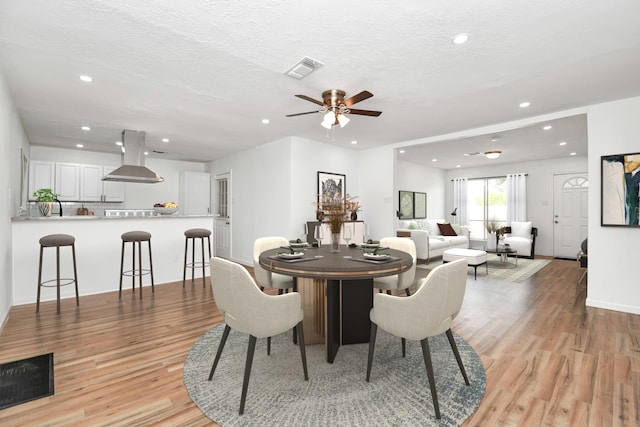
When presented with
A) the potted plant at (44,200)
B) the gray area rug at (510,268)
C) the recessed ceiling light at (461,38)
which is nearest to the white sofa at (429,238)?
the gray area rug at (510,268)

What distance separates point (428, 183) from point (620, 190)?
557cm

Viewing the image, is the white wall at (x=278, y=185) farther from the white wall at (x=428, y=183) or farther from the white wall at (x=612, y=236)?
the white wall at (x=612, y=236)

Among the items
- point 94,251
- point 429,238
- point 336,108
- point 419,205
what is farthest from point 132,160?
point 419,205

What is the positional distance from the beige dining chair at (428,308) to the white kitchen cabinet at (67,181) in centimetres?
686

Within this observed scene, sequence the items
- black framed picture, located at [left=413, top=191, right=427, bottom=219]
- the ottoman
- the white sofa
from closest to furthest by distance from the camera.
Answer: the ottoman → the white sofa → black framed picture, located at [left=413, top=191, right=427, bottom=219]

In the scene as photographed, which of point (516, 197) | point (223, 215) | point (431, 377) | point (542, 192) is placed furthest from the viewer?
point (516, 197)

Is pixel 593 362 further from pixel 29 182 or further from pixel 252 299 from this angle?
pixel 29 182

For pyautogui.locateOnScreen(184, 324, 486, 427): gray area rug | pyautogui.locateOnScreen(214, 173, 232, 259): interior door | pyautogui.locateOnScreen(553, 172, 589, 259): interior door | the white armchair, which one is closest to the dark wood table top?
pyautogui.locateOnScreen(184, 324, 486, 427): gray area rug

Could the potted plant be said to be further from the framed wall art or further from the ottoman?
the framed wall art

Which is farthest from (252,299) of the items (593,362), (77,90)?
(77,90)

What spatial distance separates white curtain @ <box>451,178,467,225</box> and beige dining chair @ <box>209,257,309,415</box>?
28.6 feet

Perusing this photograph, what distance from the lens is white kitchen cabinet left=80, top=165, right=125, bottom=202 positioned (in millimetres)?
6270

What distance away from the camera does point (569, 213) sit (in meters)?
7.51

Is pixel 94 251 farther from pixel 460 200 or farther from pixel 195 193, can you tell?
pixel 460 200
